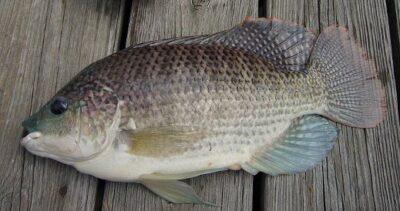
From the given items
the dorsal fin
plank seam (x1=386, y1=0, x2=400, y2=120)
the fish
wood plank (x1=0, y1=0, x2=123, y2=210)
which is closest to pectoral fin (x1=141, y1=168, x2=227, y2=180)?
the fish

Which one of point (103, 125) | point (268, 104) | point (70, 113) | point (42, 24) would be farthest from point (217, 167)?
point (42, 24)

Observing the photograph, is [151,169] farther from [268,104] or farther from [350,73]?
[350,73]

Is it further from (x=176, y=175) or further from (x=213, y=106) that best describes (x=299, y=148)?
(x=176, y=175)

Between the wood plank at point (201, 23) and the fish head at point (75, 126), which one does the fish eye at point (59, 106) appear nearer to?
the fish head at point (75, 126)

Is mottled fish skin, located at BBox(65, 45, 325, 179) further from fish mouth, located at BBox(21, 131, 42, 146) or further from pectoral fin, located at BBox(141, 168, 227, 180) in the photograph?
fish mouth, located at BBox(21, 131, 42, 146)

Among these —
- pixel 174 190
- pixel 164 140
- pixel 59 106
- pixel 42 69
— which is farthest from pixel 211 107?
pixel 42 69

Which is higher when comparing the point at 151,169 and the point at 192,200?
the point at 151,169
